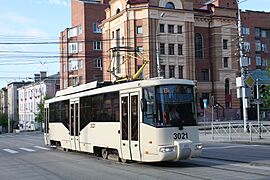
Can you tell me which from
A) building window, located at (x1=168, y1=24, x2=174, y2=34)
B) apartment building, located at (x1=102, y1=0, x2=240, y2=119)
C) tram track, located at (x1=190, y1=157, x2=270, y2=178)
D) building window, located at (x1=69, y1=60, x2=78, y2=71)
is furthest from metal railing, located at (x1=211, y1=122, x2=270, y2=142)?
building window, located at (x1=69, y1=60, x2=78, y2=71)

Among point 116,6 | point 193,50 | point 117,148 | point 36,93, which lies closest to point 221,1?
point 193,50

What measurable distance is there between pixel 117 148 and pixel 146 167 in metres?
1.83

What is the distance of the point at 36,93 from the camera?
100375 mm

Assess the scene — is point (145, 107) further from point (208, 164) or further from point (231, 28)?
point (231, 28)

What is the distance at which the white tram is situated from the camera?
15.4 meters

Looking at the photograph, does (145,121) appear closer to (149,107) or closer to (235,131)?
(149,107)

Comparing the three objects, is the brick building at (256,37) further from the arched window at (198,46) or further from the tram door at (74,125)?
the tram door at (74,125)

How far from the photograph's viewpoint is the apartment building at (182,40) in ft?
206

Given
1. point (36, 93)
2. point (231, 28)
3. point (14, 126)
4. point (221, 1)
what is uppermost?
point (221, 1)

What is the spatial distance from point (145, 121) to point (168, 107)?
3.09 feet

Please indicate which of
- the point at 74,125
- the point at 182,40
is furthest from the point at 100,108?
the point at 182,40

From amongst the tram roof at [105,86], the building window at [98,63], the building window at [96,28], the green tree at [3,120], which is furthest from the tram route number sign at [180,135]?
the green tree at [3,120]

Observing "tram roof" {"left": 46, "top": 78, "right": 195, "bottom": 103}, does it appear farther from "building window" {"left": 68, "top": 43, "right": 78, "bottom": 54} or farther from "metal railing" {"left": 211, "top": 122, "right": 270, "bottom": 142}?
"building window" {"left": 68, "top": 43, "right": 78, "bottom": 54}

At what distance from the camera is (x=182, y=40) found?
2596 inches
